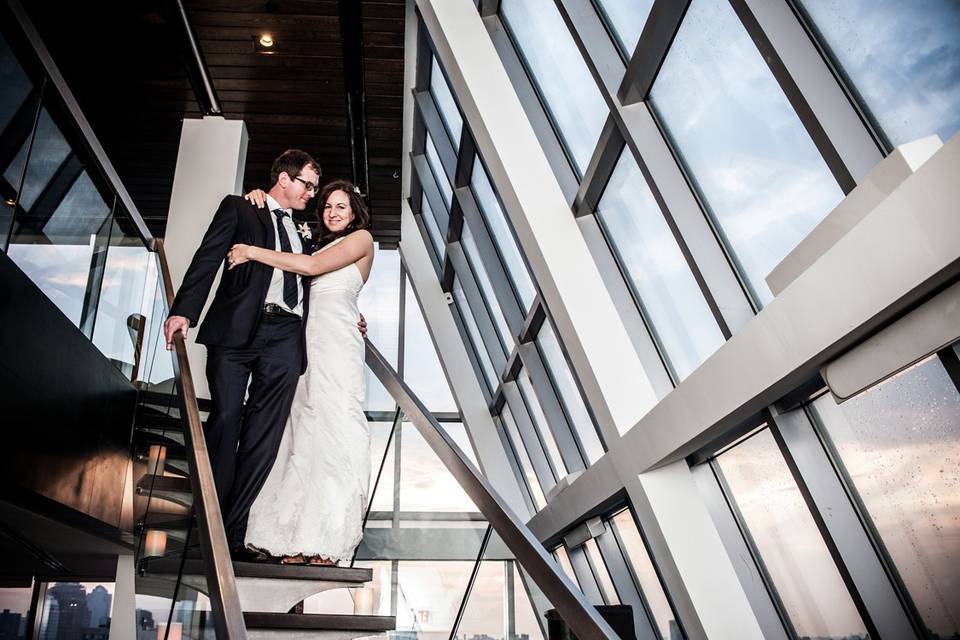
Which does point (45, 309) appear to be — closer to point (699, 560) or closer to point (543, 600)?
point (543, 600)

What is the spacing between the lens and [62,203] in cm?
379

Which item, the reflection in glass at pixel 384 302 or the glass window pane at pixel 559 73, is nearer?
the glass window pane at pixel 559 73

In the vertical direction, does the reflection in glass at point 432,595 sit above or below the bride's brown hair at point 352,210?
below

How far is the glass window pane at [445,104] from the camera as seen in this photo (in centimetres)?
640

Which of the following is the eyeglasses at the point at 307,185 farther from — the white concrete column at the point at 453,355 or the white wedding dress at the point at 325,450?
the white concrete column at the point at 453,355

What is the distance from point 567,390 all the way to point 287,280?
363cm

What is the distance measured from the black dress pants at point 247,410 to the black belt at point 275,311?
0.04ft

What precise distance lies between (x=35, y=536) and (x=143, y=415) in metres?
3.19

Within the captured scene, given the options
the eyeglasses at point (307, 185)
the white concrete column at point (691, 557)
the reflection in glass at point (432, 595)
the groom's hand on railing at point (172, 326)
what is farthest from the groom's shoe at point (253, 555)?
the white concrete column at point (691, 557)

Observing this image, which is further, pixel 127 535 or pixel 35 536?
pixel 35 536

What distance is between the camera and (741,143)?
2941mm

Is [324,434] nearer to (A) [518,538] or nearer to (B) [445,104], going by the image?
(A) [518,538]

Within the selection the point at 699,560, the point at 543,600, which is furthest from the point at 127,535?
the point at 699,560

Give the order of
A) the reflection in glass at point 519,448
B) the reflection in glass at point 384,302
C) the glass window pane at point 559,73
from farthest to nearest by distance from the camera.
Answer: the reflection in glass at point 384,302
the reflection in glass at point 519,448
the glass window pane at point 559,73
